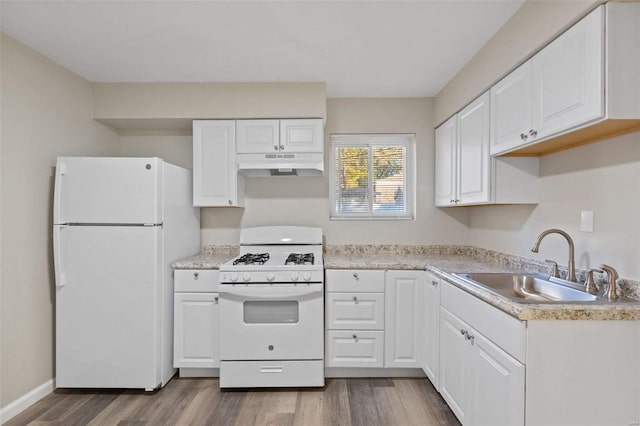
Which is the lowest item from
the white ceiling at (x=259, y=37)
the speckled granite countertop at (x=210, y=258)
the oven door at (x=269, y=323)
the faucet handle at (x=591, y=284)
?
the oven door at (x=269, y=323)

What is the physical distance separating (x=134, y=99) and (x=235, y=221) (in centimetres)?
137

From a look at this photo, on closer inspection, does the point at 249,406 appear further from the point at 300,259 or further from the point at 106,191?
the point at 106,191

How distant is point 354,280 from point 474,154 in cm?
128

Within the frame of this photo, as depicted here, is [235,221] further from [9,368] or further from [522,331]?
[522,331]

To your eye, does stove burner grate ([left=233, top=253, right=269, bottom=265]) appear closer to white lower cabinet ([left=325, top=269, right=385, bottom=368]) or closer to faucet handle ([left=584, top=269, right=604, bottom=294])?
white lower cabinet ([left=325, top=269, right=385, bottom=368])

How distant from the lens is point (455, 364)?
1986mm

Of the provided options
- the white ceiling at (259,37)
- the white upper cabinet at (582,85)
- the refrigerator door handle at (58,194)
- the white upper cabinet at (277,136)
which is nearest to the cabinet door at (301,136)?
the white upper cabinet at (277,136)

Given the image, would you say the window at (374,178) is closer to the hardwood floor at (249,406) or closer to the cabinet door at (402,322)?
the cabinet door at (402,322)

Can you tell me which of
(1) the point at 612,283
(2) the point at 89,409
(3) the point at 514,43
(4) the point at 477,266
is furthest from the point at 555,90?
(2) the point at 89,409

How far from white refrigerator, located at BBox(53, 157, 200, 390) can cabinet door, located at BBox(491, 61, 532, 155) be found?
2319 mm

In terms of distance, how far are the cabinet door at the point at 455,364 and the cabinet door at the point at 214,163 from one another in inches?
76.6

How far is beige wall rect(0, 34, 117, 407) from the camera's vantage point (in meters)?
2.09

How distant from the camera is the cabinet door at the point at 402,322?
258cm

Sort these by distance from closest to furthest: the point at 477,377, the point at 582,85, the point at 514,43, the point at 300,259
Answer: the point at 582,85
the point at 477,377
the point at 514,43
the point at 300,259
